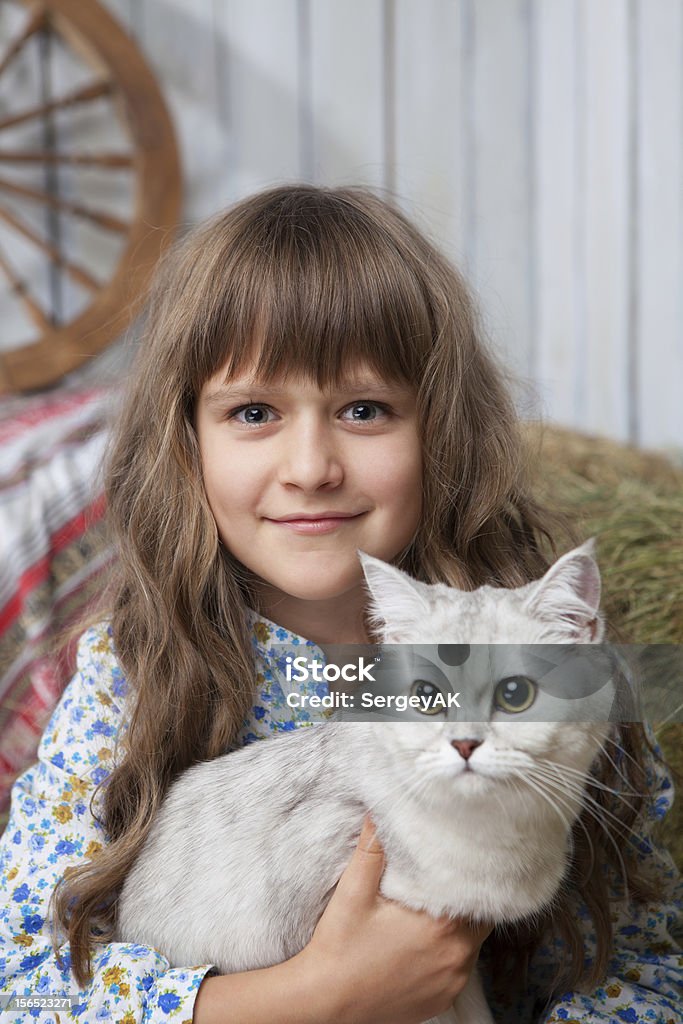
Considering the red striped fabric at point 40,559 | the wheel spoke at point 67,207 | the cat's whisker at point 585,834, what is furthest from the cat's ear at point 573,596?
the wheel spoke at point 67,207

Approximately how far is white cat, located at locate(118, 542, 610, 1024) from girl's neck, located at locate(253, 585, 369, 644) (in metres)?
0.09

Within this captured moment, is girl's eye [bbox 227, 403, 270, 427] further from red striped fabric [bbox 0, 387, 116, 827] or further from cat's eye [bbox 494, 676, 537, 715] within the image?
red striped fabric [bbox 0, 387, 116, 827]

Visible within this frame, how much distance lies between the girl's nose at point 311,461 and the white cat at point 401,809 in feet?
0.37

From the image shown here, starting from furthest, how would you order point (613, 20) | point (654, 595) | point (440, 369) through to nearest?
point (613, 20), point (654, 595), point (440, 369)

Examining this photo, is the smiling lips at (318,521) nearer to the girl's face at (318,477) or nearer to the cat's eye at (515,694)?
the girl's face at (318,477)

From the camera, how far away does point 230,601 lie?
0.78 m

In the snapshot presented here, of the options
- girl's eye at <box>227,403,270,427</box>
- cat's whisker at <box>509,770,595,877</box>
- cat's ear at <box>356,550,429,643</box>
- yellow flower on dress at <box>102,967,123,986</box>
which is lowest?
yellow flower on dress at <box>102,967,123,986</box>

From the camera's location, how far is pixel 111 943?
71 centimetres

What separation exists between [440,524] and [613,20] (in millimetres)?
1500

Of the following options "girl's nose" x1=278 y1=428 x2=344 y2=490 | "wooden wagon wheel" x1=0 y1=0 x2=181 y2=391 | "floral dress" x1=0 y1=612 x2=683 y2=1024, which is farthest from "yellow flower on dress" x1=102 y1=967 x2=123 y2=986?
"wooden wagon wheel" x1=0 y1=0 x2=181 y2=391

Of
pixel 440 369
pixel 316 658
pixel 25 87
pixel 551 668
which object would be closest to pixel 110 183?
pixel 25 87

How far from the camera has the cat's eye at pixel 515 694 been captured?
498 mm

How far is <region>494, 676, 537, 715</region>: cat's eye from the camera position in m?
0.50

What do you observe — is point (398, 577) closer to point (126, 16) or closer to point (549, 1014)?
point (549, 1014)
